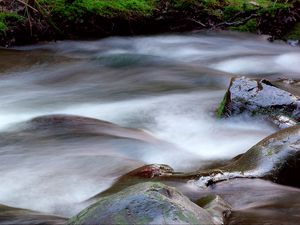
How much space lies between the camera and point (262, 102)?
5383 mm

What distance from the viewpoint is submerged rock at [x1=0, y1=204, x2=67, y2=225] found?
9.53 feet

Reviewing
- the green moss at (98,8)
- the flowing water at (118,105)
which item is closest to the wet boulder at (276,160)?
the flowing water at (118,105)

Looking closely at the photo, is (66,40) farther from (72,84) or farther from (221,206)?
(221,206)

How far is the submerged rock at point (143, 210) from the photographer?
92.7 inches

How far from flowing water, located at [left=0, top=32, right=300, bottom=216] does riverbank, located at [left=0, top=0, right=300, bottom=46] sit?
30cm

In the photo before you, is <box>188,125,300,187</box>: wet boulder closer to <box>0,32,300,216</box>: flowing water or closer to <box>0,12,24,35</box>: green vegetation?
<box>0,32,300,216</box>: flowing water

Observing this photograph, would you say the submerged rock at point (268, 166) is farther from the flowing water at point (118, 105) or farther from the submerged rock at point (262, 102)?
the submerged rock at point (262, 102)

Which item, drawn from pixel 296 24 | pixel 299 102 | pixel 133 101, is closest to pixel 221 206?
pixel 299 102

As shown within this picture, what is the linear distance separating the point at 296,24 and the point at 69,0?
4463mm

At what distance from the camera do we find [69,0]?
9.71m

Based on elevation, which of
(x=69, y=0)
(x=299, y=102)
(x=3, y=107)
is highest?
(x=69, y=0)

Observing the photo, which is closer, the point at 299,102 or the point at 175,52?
the point at 299,102

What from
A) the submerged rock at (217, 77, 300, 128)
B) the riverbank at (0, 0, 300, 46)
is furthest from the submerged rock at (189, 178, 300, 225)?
the riverbank at (0, 0, 300, 46)

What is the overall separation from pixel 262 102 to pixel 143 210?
3.29 metres
